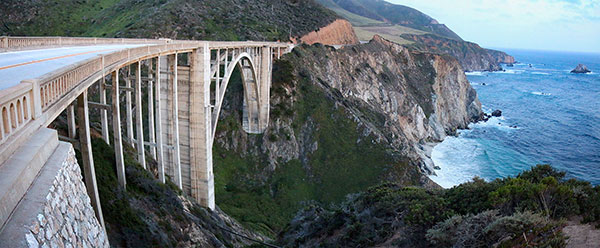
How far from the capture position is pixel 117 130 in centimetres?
1237

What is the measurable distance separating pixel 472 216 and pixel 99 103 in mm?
10501

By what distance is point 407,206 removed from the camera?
14.1 meters

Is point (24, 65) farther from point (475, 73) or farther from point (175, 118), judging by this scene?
point (475, 73)

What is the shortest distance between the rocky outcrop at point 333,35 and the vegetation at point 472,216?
1740 inches

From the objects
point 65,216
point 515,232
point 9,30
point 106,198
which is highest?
point 9,30

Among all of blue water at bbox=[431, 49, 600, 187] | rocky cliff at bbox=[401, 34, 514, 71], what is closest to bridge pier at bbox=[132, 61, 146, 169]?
blue water at bbox=[431, 49, 600, 187]

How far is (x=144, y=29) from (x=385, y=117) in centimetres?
3004

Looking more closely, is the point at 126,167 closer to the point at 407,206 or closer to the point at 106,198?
the point at 106,198

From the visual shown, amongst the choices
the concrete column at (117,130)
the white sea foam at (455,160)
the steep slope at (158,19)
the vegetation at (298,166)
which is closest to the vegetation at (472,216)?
the concrete column at (117,130)

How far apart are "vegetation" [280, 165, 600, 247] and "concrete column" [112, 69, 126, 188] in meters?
7.26

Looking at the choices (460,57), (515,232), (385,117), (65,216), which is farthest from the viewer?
(460,57)

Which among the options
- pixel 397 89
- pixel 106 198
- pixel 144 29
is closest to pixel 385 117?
pixel 397 89

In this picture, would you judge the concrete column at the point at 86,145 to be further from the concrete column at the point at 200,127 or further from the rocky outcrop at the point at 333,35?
the rocky outcrop at the point at 333,35

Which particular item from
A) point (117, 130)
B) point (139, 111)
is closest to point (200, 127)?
point (139, 111)
